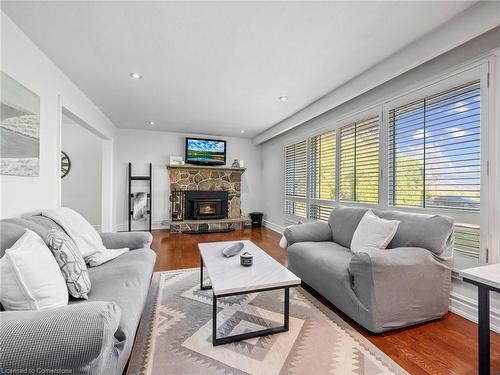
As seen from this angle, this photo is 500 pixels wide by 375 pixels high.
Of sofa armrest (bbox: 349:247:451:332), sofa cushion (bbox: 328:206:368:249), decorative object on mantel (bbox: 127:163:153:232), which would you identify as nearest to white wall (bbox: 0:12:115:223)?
decorative object on mantel (bbox: 127:163:153:232)

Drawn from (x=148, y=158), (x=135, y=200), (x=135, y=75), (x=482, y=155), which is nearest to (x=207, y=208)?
(x=135, y=200)

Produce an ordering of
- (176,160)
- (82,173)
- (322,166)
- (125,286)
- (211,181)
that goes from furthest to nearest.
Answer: (211,181), (176,160), (82,173), (322,166), (125,286)

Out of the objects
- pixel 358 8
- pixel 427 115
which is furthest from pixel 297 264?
pixel 358 8

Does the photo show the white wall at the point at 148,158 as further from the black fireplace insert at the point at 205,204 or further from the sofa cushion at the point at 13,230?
the sofa cushion at the point at 13,230

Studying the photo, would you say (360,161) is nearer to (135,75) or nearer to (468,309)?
(468,309)

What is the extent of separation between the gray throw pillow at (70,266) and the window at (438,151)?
293 cm

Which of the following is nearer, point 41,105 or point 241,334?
point 241,334

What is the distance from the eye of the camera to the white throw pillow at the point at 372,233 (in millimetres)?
2051

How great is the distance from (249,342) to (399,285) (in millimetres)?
1167

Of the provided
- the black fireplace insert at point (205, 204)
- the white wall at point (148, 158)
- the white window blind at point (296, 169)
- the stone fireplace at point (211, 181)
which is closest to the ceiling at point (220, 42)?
the white window blind at point (296, 169)

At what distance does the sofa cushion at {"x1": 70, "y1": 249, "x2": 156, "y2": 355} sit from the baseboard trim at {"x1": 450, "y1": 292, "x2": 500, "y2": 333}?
8.30 ft

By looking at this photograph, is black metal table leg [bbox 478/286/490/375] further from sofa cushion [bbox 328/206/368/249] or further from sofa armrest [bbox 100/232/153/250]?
sofa armrest [bbox 100/232/153/250]

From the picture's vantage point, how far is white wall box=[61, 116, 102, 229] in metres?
5.17

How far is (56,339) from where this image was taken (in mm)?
782
